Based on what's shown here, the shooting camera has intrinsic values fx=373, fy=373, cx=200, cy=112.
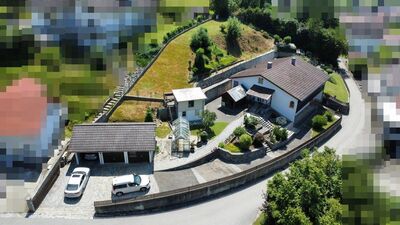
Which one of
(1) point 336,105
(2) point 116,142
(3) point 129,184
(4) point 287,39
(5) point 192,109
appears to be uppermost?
(4) point 287,39

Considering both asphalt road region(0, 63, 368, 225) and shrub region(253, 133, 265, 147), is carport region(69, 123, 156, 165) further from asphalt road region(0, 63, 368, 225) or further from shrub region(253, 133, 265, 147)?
shrub region(253, 133, 265, 147)

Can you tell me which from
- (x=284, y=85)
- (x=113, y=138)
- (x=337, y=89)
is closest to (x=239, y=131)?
(x=284, y=85)

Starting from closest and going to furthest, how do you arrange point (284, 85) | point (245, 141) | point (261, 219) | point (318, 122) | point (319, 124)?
point (261, 219) < point (245, 141) < point (284, 85) < point (318, 122) < point (319, 124)

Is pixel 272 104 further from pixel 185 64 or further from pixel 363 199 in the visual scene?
pixel 363 199

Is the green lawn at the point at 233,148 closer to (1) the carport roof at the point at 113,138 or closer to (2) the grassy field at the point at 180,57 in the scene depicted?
(1) the carport roof at the point at 113,138

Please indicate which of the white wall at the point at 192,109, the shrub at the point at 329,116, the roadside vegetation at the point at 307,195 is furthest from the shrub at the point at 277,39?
the roadside vegetation at the point at 307,195

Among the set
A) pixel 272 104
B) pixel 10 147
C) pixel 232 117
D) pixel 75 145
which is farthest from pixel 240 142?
pixel 10 147

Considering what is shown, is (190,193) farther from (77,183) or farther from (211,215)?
(77,183)
